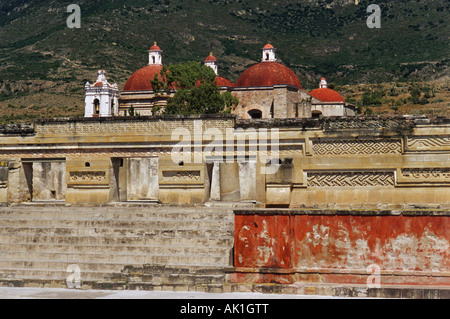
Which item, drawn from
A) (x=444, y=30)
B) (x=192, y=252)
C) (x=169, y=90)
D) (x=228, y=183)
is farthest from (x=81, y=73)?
(x=192, y=252)

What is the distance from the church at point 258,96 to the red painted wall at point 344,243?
22.0m

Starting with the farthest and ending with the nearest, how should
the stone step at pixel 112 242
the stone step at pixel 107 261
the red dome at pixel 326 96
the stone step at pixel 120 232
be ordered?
1. the red dome at pixel 326 96
2. the stone step at pixel 120 232
3. the stone step at pixel 112 242
4. the stone step at pixel 107 261

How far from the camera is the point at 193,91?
30.0 metres

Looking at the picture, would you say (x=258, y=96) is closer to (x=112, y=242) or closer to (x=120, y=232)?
(x=120, y=232)

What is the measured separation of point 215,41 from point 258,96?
43.2 meters

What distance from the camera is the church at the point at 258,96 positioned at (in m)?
33.5

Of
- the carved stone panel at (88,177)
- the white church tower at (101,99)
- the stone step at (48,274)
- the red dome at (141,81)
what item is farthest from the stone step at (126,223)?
the white church tower at (101,99)

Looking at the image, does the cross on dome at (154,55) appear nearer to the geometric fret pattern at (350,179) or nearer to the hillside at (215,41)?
the hillside at (215,41)

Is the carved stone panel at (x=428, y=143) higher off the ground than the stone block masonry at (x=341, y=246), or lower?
higher

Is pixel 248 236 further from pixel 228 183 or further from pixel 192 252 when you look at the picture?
pixel 228 183
